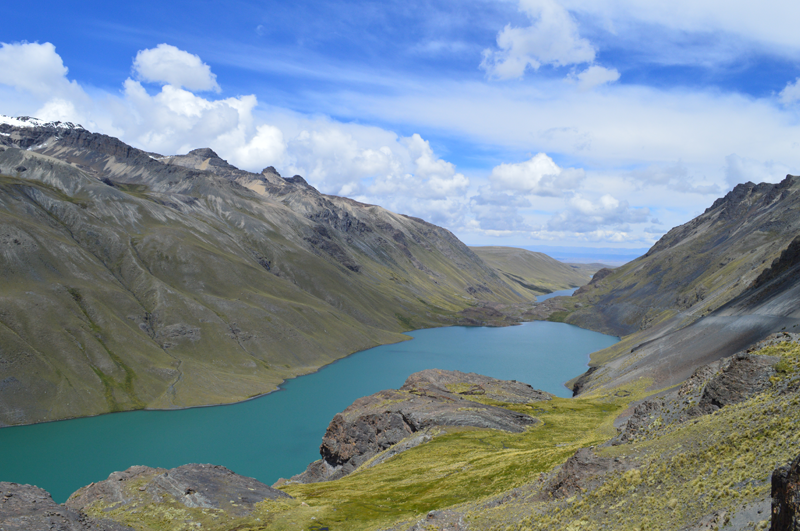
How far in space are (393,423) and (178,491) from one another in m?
38.2

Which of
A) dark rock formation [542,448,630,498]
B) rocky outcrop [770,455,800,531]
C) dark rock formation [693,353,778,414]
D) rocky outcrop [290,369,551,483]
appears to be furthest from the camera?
rocky outcrop [290,369,551,483]

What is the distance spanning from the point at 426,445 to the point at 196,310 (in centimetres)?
14684

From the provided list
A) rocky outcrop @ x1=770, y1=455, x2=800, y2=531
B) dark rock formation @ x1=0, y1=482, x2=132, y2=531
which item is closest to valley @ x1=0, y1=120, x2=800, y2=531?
rocky outcrop @ x1=770, y1=455, x2=800, y2=531

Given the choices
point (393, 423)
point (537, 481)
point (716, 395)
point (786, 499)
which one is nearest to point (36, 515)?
point (537, 481)

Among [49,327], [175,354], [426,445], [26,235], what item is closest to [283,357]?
[175,354]

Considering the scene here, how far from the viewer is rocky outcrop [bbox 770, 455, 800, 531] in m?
13.9

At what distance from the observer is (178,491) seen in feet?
129

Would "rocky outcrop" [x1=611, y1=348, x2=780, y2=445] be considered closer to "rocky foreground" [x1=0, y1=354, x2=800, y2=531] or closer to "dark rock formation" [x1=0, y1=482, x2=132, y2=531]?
"rocky foreground" [x1=0, y1=354, x2=800, y2=531]

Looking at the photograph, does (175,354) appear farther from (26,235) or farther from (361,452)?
(361,452)

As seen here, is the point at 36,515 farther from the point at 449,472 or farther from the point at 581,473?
the point at 449,472

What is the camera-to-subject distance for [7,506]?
27.9 meters

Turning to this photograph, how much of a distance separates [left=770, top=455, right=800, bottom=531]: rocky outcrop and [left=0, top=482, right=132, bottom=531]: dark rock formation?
121 feet

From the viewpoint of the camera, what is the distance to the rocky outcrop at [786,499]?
1392 centimetres

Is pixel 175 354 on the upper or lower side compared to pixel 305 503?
upper
